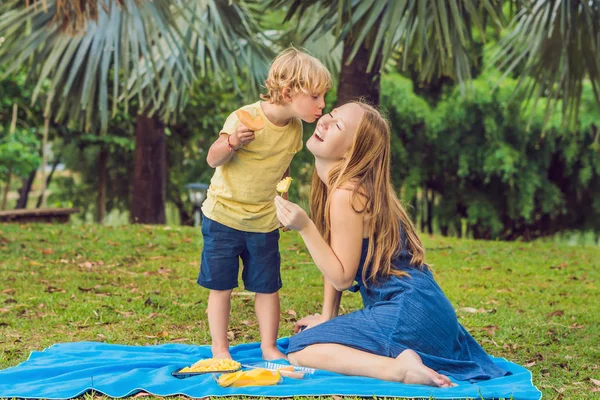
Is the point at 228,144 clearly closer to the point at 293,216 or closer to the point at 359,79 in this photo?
the point at 293,216

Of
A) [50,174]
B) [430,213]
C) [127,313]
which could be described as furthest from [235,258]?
[50,174]

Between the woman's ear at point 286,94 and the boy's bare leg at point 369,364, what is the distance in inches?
40.3

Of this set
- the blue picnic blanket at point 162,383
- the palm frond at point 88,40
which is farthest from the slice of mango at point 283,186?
the palm frond at point 88,40

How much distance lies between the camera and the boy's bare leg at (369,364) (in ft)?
9.57

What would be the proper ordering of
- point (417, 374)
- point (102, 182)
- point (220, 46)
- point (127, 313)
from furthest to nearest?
point (102, 182), point (220, 46), point (127, 313), point (417, 374)

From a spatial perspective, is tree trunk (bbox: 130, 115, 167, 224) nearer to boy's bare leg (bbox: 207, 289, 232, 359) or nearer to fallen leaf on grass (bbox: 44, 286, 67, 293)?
fallen leaf on grass (bbox: 44, 286, 67, 293)

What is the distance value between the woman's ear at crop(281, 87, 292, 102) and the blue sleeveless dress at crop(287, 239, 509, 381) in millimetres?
675

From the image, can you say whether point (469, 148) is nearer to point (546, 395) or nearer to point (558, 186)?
point (558, 186)

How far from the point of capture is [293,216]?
2969 mm

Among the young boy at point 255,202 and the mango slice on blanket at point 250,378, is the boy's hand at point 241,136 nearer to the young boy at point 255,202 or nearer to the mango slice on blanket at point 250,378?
the young boy at point 255,202

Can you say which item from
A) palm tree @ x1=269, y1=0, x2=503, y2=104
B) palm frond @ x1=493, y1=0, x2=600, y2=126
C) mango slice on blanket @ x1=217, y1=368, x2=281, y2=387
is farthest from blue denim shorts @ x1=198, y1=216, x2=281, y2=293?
palm frond @ x1=493, y1=0, x2=600, y2=126

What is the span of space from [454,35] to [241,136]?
9.44ft

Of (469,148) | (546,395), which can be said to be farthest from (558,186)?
(546,395)

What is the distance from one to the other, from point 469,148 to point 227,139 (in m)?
11.6
